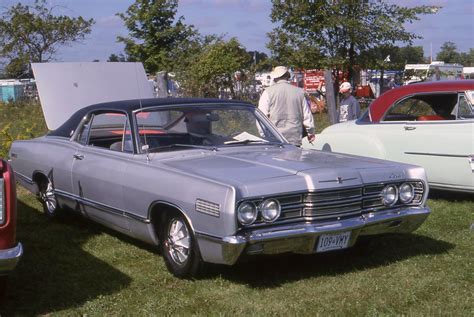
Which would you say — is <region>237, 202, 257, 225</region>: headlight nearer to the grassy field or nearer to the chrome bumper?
the grassy field

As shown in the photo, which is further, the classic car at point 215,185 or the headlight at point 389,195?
the headlight at point 389,195

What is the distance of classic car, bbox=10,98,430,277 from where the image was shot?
197 inches

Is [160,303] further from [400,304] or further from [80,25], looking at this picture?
[80,25]

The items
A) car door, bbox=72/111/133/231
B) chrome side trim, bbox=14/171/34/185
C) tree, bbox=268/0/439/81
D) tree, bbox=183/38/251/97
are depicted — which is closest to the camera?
car door, bbox=72/111/133/231

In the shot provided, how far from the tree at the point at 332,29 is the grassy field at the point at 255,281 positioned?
10.7 m

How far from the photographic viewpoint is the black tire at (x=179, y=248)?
532 cm

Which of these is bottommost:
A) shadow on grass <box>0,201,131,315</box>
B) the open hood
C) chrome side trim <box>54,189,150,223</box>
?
shadow on grass <box>0,201,131,315</box>

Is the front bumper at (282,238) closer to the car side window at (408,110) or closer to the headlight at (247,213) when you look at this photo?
the headlight at (247,213)

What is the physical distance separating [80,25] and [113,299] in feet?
89.0

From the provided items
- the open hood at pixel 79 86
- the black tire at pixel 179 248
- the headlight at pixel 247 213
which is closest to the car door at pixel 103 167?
the black tire at pixel 179 248

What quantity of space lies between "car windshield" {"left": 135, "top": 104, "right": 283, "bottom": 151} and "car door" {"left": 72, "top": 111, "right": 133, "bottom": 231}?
19 centimetres

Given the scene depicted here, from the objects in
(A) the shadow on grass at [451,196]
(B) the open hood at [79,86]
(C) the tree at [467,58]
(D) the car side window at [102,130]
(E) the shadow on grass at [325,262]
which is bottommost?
(C) the tree at [467,58]

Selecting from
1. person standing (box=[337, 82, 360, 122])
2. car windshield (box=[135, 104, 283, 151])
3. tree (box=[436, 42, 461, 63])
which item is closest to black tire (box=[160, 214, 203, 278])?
car windshield (box=[135, 104, 283, 151])

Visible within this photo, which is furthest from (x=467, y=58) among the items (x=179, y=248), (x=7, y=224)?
(x=7, y=224)
